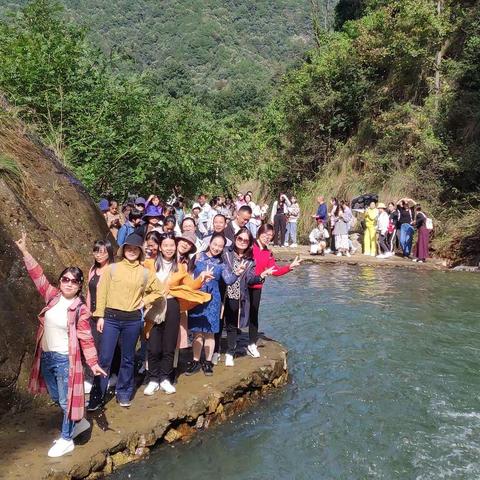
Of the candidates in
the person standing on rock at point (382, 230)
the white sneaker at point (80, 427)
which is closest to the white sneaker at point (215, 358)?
the white sneaker at point (80, 427)

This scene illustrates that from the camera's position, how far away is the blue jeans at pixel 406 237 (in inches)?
708

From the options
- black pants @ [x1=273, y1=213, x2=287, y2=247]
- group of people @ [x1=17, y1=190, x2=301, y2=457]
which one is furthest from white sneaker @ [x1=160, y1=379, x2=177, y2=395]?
black pants @ [x1=273, y1=213, x2=287, y2=247]

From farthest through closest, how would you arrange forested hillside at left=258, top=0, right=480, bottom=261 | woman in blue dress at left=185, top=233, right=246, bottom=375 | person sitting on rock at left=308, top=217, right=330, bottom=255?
1. forested hillside at left=258, top=0, right=480, bottom=261
2. person sitting on rock at left=308, top=217, right=330, bottom=255
3. woman in blue dress at left=185, top=233, right=246, bottom=375

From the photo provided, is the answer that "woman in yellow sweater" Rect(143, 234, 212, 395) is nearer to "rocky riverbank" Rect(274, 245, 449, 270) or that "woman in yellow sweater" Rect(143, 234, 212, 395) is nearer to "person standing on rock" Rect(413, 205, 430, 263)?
"rocky riverbank" Rect(274, 245, 449, 270)

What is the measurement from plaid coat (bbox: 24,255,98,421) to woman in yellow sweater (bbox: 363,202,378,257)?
14467 mm

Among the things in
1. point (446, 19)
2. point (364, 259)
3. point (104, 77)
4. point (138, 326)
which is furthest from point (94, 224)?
point (446, 19)

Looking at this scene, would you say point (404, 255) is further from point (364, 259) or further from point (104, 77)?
point (104, 77)

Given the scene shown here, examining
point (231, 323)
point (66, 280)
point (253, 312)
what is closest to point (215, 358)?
point (231, 323)

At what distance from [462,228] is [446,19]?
945 centimetres

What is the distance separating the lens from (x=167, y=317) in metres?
6.39

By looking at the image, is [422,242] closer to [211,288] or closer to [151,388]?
[211,288]

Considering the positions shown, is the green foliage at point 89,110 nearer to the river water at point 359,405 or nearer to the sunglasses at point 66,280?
the river water at point 359,405

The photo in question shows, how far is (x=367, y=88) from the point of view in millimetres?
25578

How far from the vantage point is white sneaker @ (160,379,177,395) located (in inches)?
250
